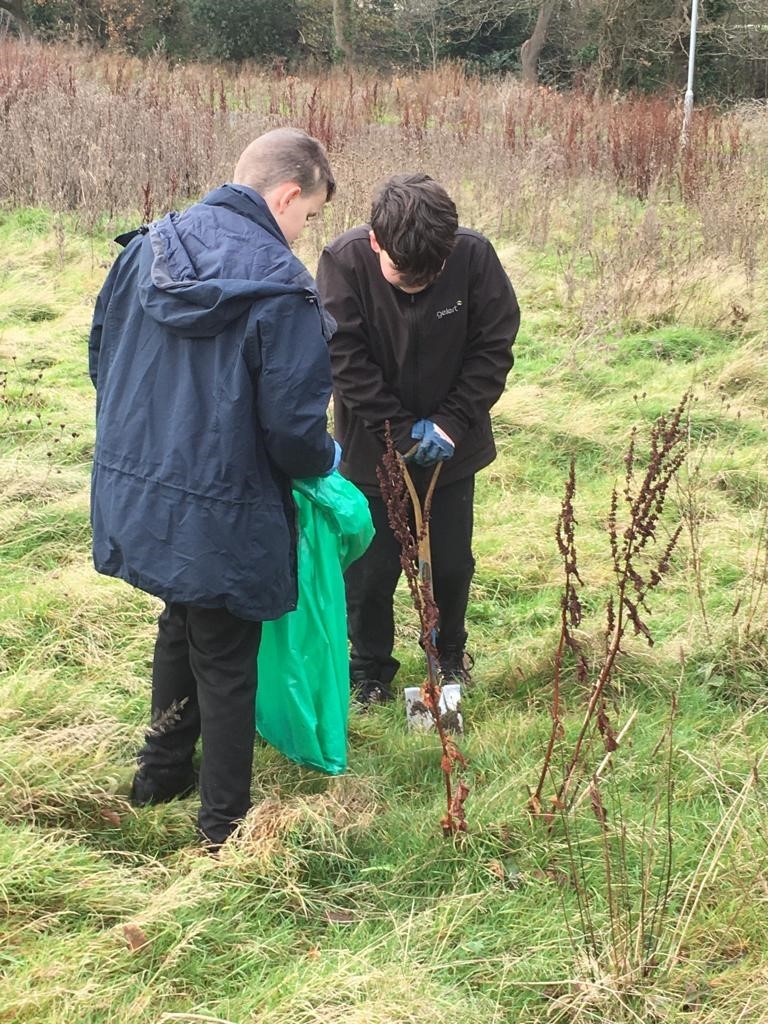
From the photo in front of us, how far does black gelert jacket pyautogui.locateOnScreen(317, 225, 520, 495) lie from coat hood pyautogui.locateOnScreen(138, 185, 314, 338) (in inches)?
23.7

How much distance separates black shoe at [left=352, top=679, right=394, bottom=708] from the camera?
331 cm

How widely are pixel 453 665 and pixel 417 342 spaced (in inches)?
44.7

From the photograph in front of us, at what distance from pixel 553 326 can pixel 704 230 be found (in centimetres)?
182

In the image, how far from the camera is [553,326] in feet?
22.6

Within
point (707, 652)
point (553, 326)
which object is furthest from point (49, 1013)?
point (553, 326)

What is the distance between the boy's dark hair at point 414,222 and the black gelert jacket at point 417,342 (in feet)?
0.65

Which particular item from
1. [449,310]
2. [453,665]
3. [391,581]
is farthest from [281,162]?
[453,665]

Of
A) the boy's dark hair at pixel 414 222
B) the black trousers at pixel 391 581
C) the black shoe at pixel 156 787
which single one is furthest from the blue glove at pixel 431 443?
the black shoe at pixel 156 787

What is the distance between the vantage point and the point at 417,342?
2941 mm

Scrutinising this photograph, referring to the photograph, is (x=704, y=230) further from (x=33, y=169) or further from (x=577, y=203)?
(x=33, y=169)

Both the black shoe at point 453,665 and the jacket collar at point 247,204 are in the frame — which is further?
the black shoe at point 453,665

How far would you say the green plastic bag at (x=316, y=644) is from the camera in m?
2.61

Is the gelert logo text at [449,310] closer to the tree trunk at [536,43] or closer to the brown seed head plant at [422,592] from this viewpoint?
the brown seed head plant at [422,592]

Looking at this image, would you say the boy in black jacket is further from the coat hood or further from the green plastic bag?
the coat hood
